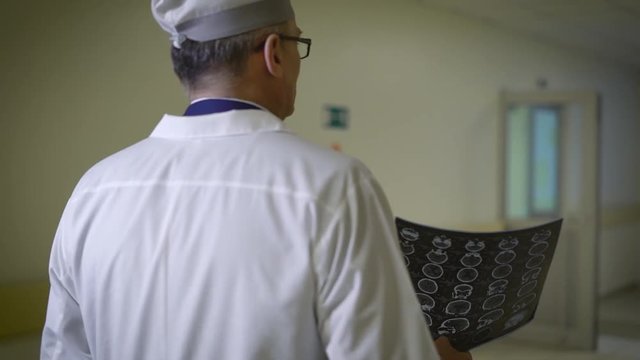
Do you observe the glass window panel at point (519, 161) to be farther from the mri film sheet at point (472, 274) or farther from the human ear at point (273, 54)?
the human ear at point (273, 54)

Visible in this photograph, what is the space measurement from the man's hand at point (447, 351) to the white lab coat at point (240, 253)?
0.24 metres

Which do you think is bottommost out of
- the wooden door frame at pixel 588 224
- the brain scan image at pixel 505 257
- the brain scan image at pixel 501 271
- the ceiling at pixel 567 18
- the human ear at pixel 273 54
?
the wooden door frame at pixel 588 224

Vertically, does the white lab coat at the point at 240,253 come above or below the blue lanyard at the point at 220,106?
below

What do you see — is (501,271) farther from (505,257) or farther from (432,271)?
(432,271)

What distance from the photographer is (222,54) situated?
0.92 metres

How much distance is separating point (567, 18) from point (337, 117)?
Result: 6.79 ft

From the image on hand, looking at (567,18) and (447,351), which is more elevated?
(567,18)

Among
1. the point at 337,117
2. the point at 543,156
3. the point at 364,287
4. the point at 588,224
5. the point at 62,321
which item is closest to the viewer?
the point at 364,287

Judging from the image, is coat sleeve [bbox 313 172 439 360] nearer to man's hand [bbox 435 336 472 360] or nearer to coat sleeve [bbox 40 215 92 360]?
man's hand [bbox 435 336 472 360]

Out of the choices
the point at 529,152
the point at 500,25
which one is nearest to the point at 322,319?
the point at 500,25

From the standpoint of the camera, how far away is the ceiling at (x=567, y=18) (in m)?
4.02

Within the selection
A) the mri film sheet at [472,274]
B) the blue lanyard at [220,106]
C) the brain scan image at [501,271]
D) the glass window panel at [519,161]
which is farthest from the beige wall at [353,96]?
the brain scan image at [501,271]

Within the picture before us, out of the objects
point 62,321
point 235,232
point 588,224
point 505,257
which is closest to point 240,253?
point 235,232

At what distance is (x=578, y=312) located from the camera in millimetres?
4352
